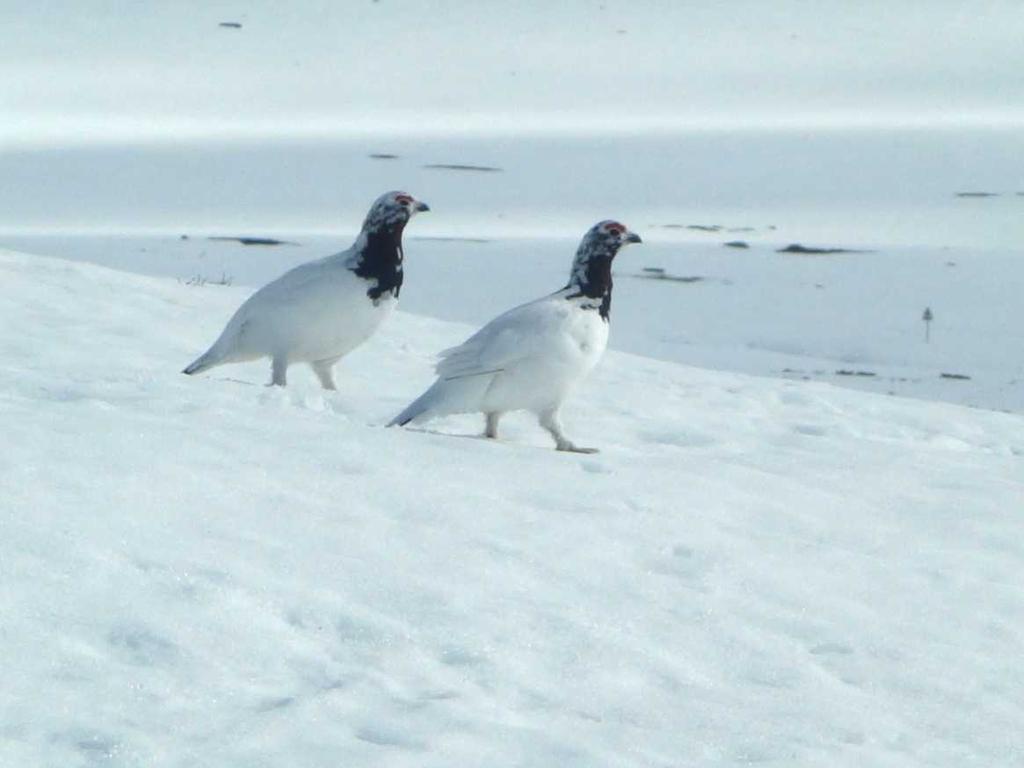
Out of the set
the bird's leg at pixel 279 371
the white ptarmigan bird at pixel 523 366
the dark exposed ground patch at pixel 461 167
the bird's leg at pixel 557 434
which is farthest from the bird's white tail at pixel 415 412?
the dark exposed ground patch at pixel 461 167

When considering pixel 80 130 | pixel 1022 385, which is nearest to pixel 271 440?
pixel 1022 385

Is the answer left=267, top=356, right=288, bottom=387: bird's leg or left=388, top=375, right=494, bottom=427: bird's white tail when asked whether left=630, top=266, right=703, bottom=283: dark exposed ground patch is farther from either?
left=388, top=375, right=494, bottom=427: bird's white tail

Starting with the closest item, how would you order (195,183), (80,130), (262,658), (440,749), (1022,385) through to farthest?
(440,749) → (262,658) → (1022,385) → (195,183) → (80,130)

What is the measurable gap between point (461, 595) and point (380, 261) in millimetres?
2773

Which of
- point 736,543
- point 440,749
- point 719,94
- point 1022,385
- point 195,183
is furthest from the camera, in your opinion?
point 719,94

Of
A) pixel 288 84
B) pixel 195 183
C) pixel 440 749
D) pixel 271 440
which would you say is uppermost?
pixel 288 84

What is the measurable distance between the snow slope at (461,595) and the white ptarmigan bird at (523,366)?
0.27m

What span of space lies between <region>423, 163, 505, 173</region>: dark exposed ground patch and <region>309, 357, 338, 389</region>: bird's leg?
1141 centimetres

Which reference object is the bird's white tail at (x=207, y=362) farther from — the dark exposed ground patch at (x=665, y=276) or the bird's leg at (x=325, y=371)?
the dark exposed ground patch at (x=665, y=276)

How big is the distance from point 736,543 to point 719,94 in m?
18.0

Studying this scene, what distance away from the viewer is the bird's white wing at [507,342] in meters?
6.16

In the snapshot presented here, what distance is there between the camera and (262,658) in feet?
12.2

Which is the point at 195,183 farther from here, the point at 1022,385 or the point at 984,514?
the point at 984,514

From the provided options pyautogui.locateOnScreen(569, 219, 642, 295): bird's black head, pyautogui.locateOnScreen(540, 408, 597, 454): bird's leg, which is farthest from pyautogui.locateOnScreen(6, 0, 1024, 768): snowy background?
pyautogui.locateOnScreen(569, 219, 642, 295): bird's black head
